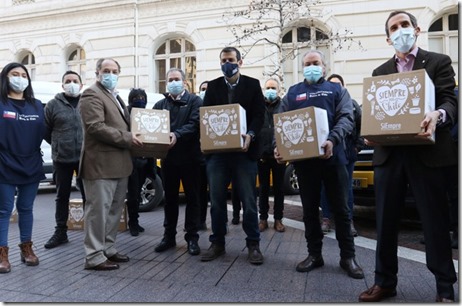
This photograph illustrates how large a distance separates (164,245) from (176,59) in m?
13.0

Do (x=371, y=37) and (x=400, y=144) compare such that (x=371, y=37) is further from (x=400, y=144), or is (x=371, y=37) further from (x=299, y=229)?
(x=400, y=144)

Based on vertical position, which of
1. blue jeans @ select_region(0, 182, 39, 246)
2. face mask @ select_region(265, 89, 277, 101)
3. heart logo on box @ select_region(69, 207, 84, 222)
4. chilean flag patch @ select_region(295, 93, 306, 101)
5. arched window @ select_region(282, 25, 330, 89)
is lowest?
heart logo on box @ select_region(69, 207, 84, 222)

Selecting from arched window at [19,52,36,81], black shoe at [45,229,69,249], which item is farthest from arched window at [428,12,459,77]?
arched window at [19,52,36,81]

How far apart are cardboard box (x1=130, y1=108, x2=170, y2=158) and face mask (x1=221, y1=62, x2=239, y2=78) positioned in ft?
2.49

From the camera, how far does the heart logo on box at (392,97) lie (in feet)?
9.34

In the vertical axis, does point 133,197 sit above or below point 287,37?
below

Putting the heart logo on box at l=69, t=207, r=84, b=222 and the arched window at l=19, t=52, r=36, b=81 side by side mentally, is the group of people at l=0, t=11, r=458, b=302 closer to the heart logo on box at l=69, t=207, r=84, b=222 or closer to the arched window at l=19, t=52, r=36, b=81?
the heart logo on box at l=69, t=207, r=84, b=222

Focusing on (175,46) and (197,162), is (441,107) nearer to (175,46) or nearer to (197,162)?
(197,162)

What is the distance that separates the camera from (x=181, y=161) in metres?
4.62

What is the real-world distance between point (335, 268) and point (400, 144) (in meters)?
1.53

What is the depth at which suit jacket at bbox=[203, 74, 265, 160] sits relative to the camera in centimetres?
423

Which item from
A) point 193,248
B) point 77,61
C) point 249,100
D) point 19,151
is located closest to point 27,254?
point 19,151

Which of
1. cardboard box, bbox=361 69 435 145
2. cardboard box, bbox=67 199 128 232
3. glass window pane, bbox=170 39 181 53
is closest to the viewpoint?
cardboard box, bbox=361 69 435 145

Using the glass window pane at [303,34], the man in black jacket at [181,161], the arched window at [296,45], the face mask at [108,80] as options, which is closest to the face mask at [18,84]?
the face mask at [108,80]
